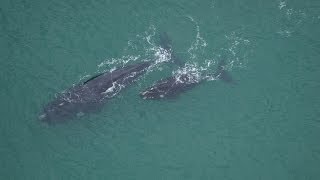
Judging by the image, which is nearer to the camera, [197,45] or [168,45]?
[168,45]

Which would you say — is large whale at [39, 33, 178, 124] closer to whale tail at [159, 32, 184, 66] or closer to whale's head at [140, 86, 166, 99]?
whale's head at [140, 86, 166, 99]

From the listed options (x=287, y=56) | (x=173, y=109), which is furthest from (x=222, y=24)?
(x=173, y=109)

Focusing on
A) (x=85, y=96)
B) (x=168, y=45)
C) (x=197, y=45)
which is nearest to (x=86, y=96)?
(x=85, y=96)

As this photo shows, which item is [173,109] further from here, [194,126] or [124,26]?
[124,26]

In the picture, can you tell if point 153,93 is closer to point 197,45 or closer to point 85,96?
point 85,96

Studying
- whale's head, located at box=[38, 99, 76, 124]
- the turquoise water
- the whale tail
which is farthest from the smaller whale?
whale's head, located at box=[38, 99, 76, 124]

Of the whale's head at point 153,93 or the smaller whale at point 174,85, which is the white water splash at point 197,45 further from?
the whale's head at point 153,93

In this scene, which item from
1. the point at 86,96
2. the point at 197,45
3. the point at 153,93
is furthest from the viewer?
the point at 197,45
